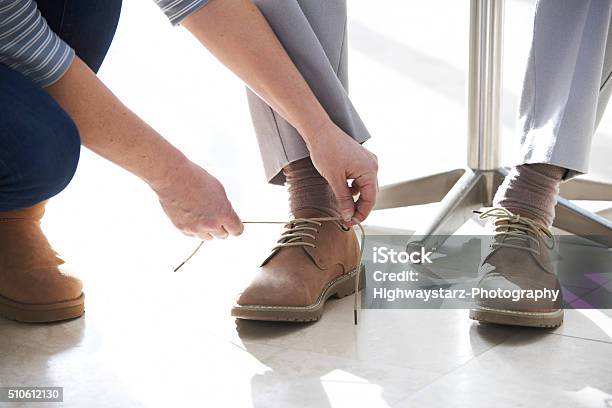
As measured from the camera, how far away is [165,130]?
2383 millimetres

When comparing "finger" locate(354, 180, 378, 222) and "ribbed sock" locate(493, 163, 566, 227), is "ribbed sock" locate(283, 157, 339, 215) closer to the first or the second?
"finger" locate(354, 180, 378, 222)

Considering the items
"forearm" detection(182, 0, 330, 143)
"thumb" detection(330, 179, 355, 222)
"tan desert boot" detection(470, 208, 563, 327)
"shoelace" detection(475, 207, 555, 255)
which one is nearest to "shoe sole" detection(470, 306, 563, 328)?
"tan desert boot" detection(470, 208, 563, 327)

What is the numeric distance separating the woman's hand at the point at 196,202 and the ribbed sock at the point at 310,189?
0.86 feet

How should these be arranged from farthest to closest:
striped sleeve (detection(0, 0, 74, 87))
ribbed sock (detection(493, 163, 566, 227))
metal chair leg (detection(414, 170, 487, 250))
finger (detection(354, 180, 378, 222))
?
1. metal chair leg (detection(414, 170, 487, 250))
2. ribbed sock (detection(493, 163, 566, 227))
3. finger (detection(354, 180, 378, 222))
4. striped sleeve (detection(0, 0, 74, 87))

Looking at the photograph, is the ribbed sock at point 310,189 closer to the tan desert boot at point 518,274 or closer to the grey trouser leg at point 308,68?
the grey trouser leg at point 308,68

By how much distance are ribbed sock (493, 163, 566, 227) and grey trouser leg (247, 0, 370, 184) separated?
0.73ft

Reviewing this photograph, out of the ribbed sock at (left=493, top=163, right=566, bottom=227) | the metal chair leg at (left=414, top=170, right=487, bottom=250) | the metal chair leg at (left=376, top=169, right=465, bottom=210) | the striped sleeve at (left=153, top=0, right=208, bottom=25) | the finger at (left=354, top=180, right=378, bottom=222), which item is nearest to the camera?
the striped sleeve at (left=153, top=0, right=208, bottom=25)

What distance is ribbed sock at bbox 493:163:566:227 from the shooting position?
1.32 metres

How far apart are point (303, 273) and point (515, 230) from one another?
0.30m

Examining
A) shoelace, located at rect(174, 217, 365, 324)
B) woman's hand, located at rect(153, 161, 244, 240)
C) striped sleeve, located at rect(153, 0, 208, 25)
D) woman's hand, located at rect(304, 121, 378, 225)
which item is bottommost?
shoelace, located at rect(174, 217, 365, 324)

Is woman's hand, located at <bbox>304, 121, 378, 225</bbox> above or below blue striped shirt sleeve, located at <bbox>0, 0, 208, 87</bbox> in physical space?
below

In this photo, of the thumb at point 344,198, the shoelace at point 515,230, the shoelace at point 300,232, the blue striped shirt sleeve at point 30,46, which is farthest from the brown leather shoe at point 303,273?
Answer: the blue striped shirt sleeve at point 30,46

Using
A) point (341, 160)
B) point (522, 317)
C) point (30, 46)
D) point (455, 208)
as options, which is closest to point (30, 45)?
point (30, 46)

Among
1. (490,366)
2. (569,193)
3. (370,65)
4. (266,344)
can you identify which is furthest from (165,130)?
(490,366)
